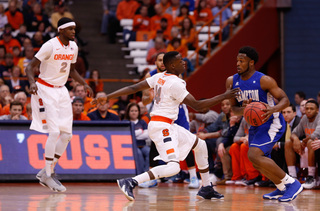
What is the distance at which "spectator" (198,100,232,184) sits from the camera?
13047 mm

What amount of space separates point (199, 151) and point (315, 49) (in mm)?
11418

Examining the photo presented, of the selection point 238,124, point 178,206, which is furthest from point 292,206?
point 238,124

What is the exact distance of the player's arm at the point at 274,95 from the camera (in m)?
8.55

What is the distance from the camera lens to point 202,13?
1917cm

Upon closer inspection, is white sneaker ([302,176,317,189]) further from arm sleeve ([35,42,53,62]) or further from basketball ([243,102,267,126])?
arm sleeve ([35,42,53,62])

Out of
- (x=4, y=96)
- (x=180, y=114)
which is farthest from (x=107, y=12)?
(x=180, y=114)

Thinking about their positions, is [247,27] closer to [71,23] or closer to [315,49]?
[315,49]

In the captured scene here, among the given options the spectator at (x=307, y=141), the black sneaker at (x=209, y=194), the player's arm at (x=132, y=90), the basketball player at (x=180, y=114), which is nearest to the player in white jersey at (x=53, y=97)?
the basketball player at (x=180, y=114)

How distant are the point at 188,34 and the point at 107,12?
11.6 feet

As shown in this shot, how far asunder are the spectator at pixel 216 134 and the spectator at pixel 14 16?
28.2ft

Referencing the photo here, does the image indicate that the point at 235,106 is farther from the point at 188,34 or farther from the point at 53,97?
the point at 188,34

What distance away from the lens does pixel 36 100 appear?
33.1 feet

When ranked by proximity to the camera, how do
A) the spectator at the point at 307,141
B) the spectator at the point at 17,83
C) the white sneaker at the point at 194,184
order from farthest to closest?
1. the spectator at the point at 17,83
2. the spectator at the point at 307,141
3. the white sneaker at the point at 194,184

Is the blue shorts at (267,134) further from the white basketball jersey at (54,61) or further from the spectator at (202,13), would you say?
the spectator at (202,13)
